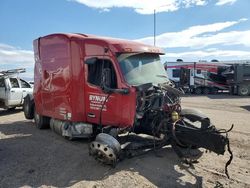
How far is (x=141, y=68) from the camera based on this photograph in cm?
813

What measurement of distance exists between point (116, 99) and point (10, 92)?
9118 millimetres

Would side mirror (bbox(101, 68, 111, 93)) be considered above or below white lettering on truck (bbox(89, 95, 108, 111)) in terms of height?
above

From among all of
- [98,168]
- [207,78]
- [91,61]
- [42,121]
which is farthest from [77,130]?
[207,78]

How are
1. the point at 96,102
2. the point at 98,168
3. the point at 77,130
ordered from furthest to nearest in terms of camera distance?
1. the point at 77,130
2. the point at 96,102
3. the point at 98,168

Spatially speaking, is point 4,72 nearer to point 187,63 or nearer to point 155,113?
point 155,113

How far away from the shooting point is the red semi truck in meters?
6.95

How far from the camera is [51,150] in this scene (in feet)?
27.8

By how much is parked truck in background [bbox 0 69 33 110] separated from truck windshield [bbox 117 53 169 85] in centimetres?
900

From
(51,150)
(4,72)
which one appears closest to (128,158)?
(51,150)

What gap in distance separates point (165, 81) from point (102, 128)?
2.04 m

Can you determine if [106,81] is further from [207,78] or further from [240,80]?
[207,78]

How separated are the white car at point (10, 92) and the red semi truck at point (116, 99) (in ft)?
20.3

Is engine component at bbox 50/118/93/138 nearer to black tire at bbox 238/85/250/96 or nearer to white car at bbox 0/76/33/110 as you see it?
white car at bbox 0/76/33/110

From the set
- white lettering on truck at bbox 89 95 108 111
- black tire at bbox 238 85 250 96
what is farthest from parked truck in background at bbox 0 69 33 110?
black tire at bbox 238 85 250 96
